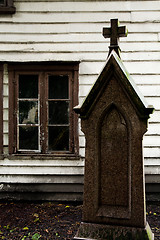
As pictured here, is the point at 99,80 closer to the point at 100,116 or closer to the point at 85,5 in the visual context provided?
the point at 100,116

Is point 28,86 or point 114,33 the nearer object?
point 114,33

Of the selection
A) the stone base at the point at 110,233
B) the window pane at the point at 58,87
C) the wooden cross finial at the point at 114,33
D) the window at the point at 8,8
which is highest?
the window at the point at 8,8

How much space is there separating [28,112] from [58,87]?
2.46 ft

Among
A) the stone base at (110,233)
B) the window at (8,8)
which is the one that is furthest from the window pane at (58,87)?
the stone base at (110,233)

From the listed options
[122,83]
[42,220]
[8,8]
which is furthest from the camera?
[8,8]

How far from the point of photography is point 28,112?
4988 mm

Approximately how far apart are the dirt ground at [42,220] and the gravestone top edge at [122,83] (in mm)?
1902

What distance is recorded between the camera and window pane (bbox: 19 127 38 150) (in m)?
4.98

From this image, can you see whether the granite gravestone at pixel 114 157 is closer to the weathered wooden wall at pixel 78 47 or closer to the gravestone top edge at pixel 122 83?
the gravestone top edge at pixel 122 83

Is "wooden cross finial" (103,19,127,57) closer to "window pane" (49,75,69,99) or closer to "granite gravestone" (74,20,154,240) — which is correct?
"granite gravestone" (74,20,154,240)

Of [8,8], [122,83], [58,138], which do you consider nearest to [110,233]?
[122,83]

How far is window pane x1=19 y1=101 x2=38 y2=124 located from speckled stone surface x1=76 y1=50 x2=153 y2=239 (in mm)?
2397

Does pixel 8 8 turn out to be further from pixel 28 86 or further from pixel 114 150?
pixel 114 150

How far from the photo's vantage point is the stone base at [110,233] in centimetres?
258
